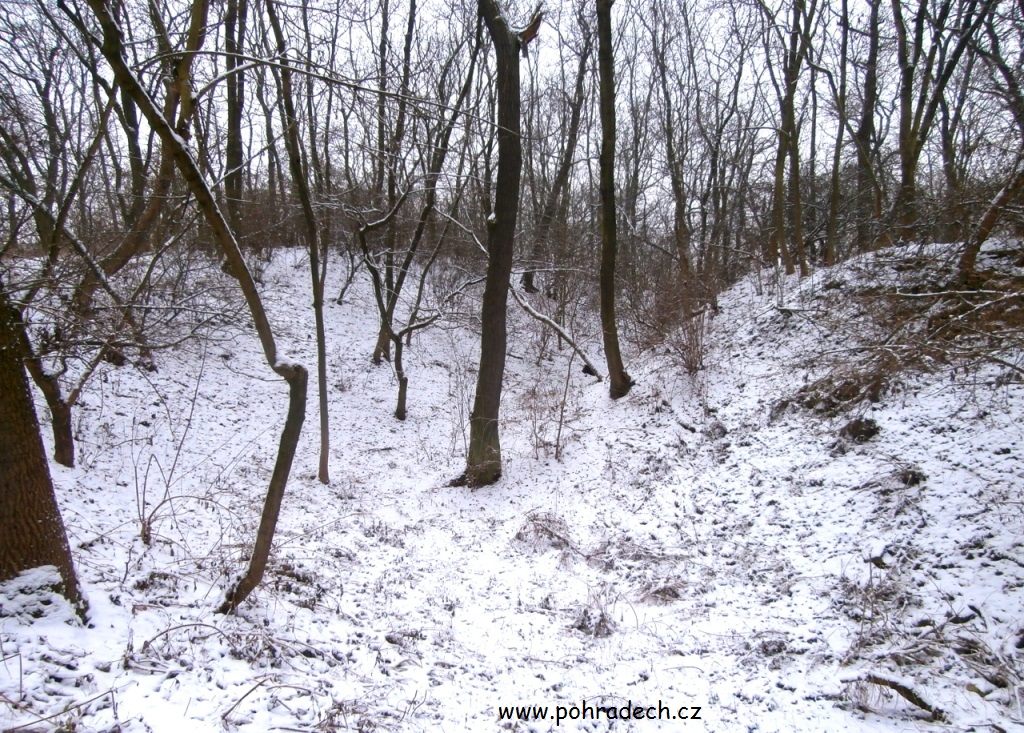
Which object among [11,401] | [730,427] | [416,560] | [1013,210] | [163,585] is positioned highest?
[1013,210]

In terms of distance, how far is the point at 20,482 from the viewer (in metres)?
3.59

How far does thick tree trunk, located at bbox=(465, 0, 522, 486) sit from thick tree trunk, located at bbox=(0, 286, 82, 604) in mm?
5434

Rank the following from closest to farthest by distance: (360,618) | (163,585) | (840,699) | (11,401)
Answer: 1. (11,401)
2. (840,699)
3. (163,585)
4. (360,618)

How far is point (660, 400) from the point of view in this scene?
31.8 ft

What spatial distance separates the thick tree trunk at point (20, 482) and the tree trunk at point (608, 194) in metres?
8.22

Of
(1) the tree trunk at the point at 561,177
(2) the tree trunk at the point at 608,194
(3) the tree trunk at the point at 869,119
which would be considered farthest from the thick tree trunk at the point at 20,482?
(1) the tree trunk at the point at 561,177

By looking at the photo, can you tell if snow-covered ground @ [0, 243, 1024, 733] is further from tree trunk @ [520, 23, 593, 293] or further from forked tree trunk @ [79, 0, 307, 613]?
tree trunk @ [520, 23, 593, 293]

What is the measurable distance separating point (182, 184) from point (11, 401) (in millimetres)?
7009

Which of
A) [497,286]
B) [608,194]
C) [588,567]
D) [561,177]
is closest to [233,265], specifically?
[588,567]

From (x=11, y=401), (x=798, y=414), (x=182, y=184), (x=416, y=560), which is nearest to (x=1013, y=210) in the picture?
(x=798, y=414)

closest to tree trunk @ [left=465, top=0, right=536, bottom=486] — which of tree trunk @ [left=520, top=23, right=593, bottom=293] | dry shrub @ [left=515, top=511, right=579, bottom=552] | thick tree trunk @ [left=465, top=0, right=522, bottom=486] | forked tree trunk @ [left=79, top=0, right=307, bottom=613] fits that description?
thick tree trunk @ [left=465, top=0, right=522, bottom=486]

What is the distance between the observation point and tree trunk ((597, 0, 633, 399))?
9.79 m

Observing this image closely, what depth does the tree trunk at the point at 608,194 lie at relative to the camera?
9789mm

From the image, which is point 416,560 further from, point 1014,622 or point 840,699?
point 1014,622
